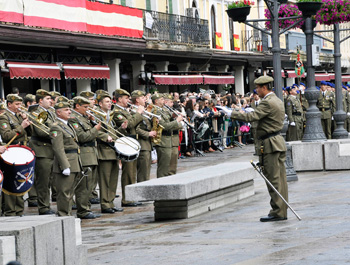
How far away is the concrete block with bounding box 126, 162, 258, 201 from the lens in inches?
529

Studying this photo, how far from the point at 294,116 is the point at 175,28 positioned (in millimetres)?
10596

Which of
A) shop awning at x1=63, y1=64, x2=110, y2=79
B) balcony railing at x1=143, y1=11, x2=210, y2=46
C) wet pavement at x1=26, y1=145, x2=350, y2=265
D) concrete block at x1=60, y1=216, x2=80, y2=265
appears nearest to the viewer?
concrete block at x1=60, y1=216, x2=80, y2=265

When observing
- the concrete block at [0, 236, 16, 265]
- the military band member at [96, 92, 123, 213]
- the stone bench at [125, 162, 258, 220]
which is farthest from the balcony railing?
the concrete block at [0, 236, 16, 265]

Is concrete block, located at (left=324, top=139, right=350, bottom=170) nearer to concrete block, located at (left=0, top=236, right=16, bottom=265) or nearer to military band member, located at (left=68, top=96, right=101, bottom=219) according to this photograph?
military band member, located at (left=68, top=96, right=101, bottom=219)

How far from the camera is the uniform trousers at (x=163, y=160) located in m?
17.2

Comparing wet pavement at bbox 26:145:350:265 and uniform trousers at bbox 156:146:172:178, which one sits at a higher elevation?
uniform trousers at bbox 156:146:172:178

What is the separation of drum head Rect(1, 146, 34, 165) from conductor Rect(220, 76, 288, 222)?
2857 mm

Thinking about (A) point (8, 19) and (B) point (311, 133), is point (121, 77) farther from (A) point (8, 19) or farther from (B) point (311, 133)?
(B) point (311, 133)

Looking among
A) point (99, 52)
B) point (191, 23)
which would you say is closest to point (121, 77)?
point (99, 52)

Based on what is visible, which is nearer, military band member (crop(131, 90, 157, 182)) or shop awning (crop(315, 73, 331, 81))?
military band member (crop(131, 90, 157, 182))

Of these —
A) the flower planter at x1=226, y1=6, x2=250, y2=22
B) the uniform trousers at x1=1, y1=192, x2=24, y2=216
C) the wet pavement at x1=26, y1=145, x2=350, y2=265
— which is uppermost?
the flower planter at x1=226, y1=6, x2=250, y2=22

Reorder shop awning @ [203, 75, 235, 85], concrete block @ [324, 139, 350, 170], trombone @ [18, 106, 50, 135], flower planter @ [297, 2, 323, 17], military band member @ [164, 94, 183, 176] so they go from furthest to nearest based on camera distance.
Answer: shop awning @ [203, 75, 235, 85], concrete block @ [324, 139, 350, 170], flower planter @ [297, 2, 323, 17], military band member @ [164, 94, 183, 176], trombone @ [18, 106, 50, 135]

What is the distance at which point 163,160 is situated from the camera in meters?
17.2

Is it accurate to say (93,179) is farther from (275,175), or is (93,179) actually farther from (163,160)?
(275,175)
